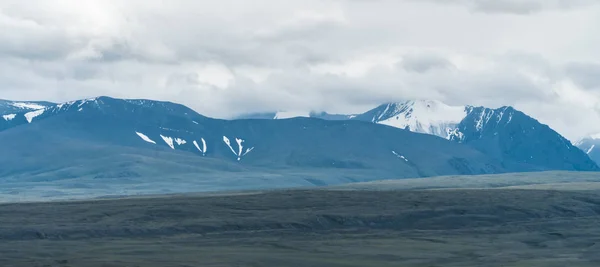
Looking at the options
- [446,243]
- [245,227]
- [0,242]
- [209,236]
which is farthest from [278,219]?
[0,242]

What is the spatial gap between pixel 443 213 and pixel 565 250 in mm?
36807

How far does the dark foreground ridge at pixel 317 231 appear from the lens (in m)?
99.9

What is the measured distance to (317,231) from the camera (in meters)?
130

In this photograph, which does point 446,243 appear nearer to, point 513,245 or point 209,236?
point 513,245

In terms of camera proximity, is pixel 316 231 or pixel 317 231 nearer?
pixel 316 231

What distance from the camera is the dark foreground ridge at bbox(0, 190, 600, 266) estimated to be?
99875 mm

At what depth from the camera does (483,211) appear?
15125 cm

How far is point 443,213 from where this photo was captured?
147250mm

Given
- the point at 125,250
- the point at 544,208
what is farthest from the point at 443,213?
the point at 125,250

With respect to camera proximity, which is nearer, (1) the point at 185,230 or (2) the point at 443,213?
(1) the point at 185,230

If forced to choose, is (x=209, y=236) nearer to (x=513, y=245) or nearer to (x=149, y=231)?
(x=149, y=231)

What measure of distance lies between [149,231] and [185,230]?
155 inches

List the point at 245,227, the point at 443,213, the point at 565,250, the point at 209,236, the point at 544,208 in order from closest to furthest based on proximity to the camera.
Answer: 1. the point at 565,250
2. the point at 209,236
3. the point at 245,227
4. the point at 443,213
5. the point at 544,208

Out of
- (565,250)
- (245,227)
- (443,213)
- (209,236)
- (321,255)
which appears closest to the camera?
(321,255)
